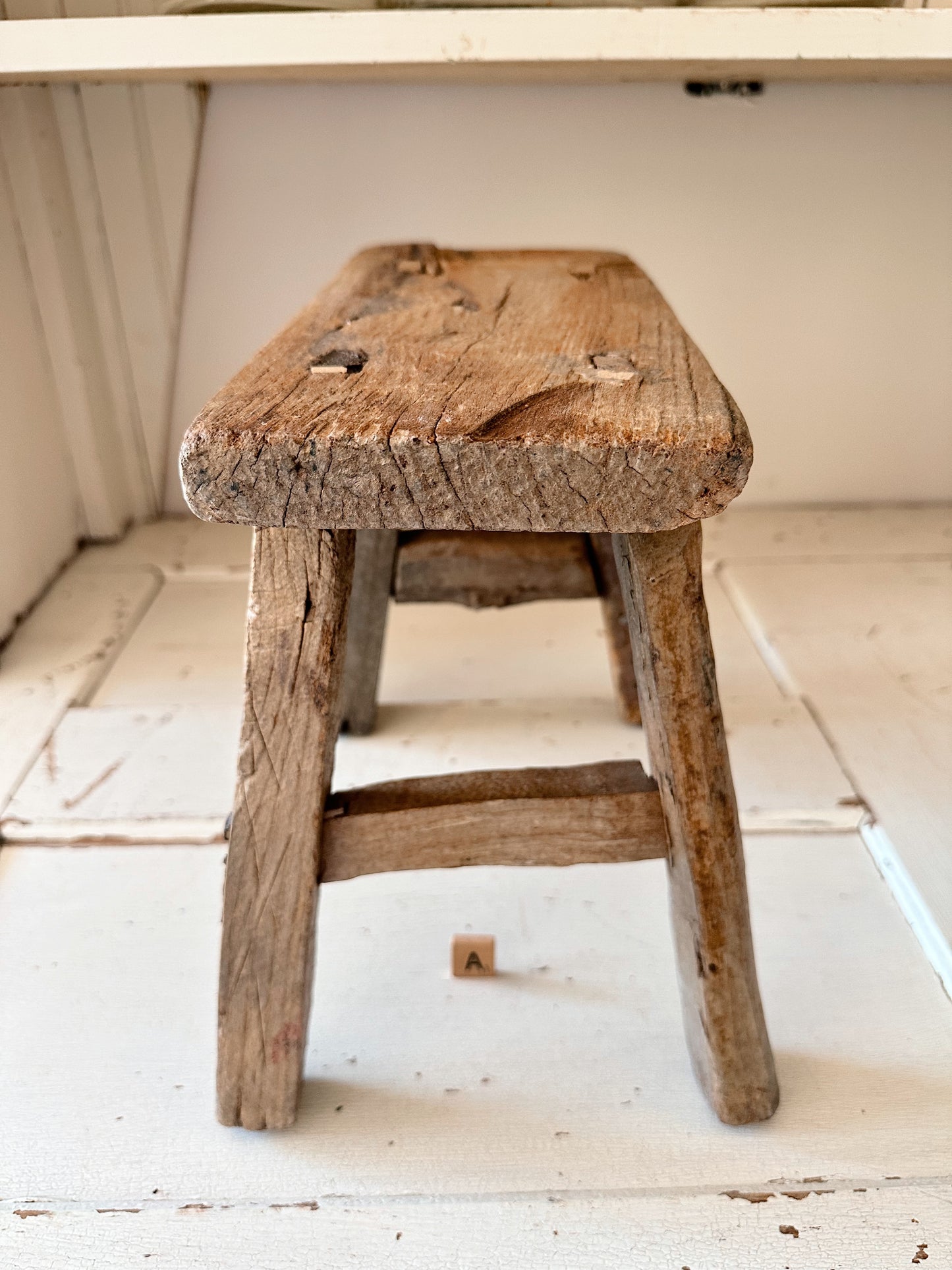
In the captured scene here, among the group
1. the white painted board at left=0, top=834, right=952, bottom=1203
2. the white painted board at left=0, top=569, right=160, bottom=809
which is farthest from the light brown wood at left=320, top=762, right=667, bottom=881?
the white painted board at left=0, top=569, right=160, bottom=809

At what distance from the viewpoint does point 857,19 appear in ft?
4.35

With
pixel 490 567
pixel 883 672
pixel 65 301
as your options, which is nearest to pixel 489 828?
pixel 490 567

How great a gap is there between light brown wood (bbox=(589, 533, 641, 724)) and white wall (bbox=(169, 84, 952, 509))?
0.87 metres

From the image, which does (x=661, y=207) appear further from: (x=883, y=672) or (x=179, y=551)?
(x=179, y=551)

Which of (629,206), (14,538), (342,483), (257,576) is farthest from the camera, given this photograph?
(629,206)

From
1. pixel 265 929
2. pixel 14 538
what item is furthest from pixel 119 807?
pixel 14 538

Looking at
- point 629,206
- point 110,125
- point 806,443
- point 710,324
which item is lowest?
point 806,443

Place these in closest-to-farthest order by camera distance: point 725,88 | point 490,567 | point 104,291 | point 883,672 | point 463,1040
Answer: point 463,1040
point 490,567
point 883,672
point 725,88
point 104,291

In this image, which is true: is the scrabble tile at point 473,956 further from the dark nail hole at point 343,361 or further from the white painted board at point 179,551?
the white painted board at point 179,551

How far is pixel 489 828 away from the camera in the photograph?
0.85 metres

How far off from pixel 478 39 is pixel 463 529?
862 millimetres

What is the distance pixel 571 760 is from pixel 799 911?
13.9 inches

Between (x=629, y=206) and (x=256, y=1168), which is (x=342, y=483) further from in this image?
(x=629, y=206)

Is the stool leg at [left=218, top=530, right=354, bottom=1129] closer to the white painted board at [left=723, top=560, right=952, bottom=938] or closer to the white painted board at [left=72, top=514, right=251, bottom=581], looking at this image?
the white painted board at [left=723, top=560, right=952, bottom=938]
